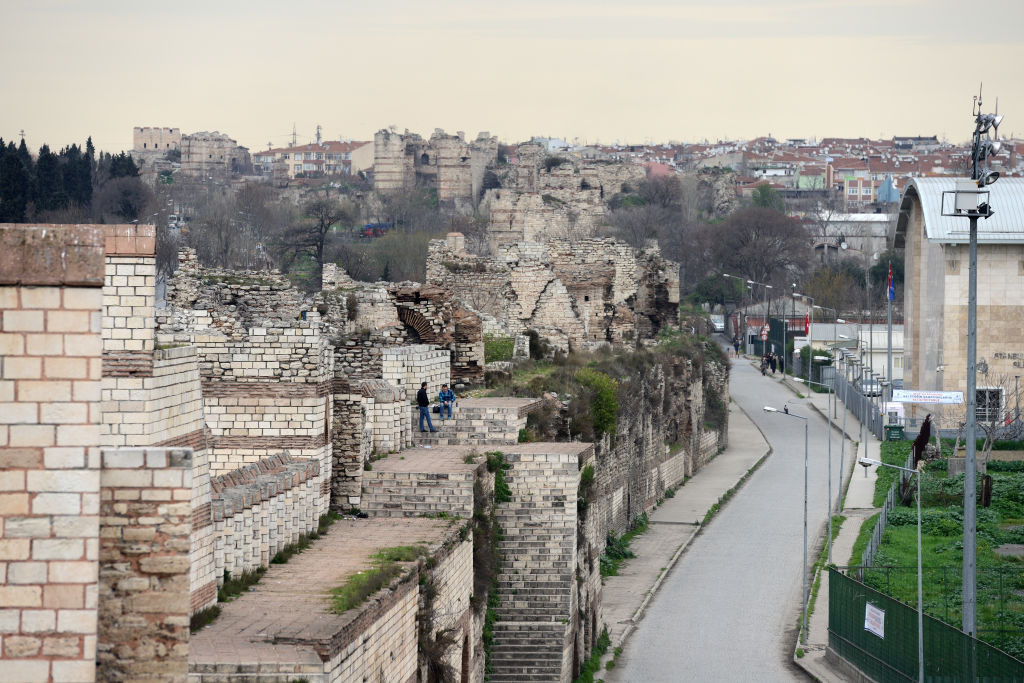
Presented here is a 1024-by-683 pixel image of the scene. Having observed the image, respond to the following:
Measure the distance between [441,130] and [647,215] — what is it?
107 ft

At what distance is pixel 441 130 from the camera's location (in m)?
152

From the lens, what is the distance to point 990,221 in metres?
44.6

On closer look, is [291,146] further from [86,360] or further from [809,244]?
[86,360]

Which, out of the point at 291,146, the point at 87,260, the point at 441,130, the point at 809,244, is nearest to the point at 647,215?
the point at 809,244

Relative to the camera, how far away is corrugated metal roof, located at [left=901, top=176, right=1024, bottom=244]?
4412 centimetres

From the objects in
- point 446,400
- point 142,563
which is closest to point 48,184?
point 446,400

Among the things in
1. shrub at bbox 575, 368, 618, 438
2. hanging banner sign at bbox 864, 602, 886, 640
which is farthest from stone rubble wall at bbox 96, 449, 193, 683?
shrub at bbox 575, 368, 618, 438

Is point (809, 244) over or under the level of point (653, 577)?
over

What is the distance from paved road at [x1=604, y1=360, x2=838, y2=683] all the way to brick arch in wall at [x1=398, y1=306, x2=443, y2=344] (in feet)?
19.9

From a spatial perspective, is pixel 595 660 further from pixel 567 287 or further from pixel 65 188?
pixel 65 188

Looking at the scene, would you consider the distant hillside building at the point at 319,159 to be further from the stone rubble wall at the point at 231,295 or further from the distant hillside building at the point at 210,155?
the stone rubble wall at the point at 231,295

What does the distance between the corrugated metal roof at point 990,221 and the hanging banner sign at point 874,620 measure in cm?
2070

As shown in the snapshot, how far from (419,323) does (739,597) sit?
24.5ft

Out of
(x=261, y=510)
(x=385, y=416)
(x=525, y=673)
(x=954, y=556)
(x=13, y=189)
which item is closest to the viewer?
(x=261, y=510)
